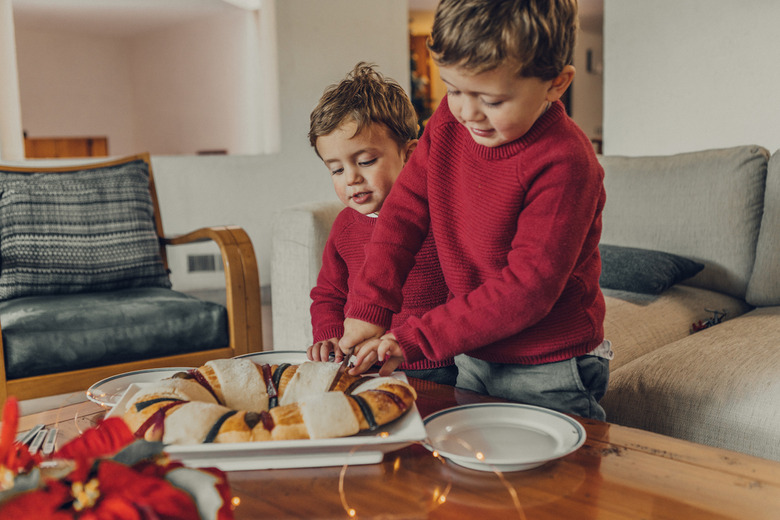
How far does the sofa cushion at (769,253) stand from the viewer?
193cm

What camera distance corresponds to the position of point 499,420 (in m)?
0.78

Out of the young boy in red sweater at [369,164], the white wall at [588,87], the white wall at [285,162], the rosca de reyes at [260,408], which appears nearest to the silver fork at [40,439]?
the rosca de reyes at [260,408]

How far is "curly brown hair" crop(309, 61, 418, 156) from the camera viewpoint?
3.81ft

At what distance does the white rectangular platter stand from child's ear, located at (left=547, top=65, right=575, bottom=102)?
1.40ft

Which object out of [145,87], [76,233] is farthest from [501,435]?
[145,87]

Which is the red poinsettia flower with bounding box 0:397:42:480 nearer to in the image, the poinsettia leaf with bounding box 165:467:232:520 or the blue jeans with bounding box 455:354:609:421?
the poinsettia leaf with bounding box 165:467:232:520

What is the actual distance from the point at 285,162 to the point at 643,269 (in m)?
2.61

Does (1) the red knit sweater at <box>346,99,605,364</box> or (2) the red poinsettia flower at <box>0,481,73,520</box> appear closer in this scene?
(2) the red poinsettia flower at <box>0,481,73,520</box>

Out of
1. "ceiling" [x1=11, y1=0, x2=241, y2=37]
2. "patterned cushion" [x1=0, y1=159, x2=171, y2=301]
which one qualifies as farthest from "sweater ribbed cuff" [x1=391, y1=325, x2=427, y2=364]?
"ceiling" [x1=11, y1=0, x2=241, y2=37]

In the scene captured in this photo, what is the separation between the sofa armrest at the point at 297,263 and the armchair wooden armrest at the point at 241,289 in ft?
0.46

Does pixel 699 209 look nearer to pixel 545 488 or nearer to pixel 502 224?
pixel 502 224

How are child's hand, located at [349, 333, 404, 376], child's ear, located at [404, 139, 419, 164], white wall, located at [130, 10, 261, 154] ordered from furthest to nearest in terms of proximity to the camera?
white wall, located at [130, 10, 261, 154] < child's ear, located at [404, 139, 419, 164] < child's hand, located at [349, 333, 404, 376]

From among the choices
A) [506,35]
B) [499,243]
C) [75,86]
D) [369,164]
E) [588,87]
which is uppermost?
[588,87]

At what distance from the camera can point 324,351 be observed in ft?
3.24
